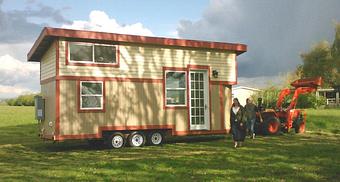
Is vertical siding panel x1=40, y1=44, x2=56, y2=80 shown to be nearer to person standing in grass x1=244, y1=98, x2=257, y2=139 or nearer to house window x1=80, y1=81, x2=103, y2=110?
house window x1=80, y1=81, x2=103, y2=110

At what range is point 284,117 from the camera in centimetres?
2105

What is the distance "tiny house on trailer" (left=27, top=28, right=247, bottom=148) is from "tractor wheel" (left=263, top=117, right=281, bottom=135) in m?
2.00

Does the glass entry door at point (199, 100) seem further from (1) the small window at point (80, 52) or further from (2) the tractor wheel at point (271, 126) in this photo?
(1) the small window at point (80, 52)

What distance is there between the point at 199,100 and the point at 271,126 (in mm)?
3703

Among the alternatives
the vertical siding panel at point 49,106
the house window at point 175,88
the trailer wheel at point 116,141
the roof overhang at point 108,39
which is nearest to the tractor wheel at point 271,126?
the roof overhang at point 108,39

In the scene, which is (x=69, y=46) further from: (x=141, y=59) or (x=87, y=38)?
(x=141, y=59)

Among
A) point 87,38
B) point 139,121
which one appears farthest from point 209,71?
point 87,38

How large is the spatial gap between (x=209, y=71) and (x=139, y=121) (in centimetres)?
380

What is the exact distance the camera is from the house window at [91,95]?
16500mm

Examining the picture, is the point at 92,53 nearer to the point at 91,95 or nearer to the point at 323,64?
the point at 91,95

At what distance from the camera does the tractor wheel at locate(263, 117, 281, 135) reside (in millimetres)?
20438

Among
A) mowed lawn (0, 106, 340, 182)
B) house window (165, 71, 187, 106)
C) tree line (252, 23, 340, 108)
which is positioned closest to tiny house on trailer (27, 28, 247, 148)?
house window (165, 71, 187, 106)

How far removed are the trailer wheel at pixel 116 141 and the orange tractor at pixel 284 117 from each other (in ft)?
22.2

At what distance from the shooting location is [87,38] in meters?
16.4
